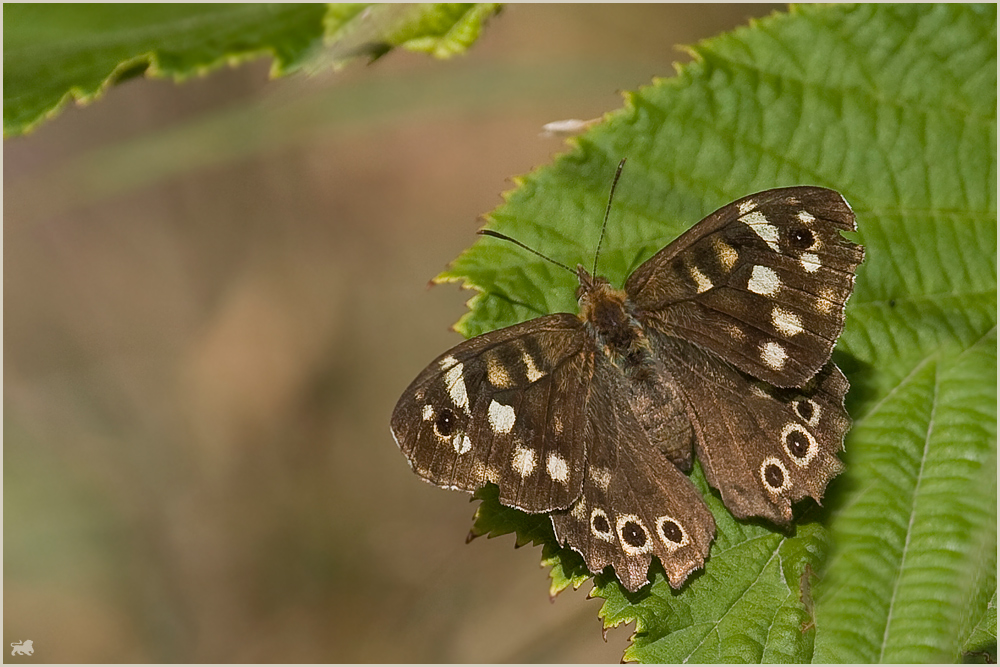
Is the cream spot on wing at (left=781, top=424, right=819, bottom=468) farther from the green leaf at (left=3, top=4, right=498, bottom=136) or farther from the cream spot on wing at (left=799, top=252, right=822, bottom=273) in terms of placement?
the green leaf at (left=3, top=4, right=498, bottom=136)

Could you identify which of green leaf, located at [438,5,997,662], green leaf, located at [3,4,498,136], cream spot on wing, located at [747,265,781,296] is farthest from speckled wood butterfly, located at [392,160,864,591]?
green leaf, located at [3,4,498,136]

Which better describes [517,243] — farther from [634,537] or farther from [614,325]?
[634,537]

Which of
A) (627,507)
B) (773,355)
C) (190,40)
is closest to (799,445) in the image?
(773,355)

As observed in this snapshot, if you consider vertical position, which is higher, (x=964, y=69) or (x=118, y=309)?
(x=964, y=69)

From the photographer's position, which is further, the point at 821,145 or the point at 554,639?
the point at 554,639

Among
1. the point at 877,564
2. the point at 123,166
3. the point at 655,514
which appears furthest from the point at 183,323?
the point at 877,564

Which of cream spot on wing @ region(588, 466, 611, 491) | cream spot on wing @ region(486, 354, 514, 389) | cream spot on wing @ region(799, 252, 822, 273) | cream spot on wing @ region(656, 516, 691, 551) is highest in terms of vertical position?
cream spot on wing @ region(799, 252, 822, 273)

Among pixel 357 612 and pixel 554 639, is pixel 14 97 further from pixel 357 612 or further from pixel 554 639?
pixel 357 612
